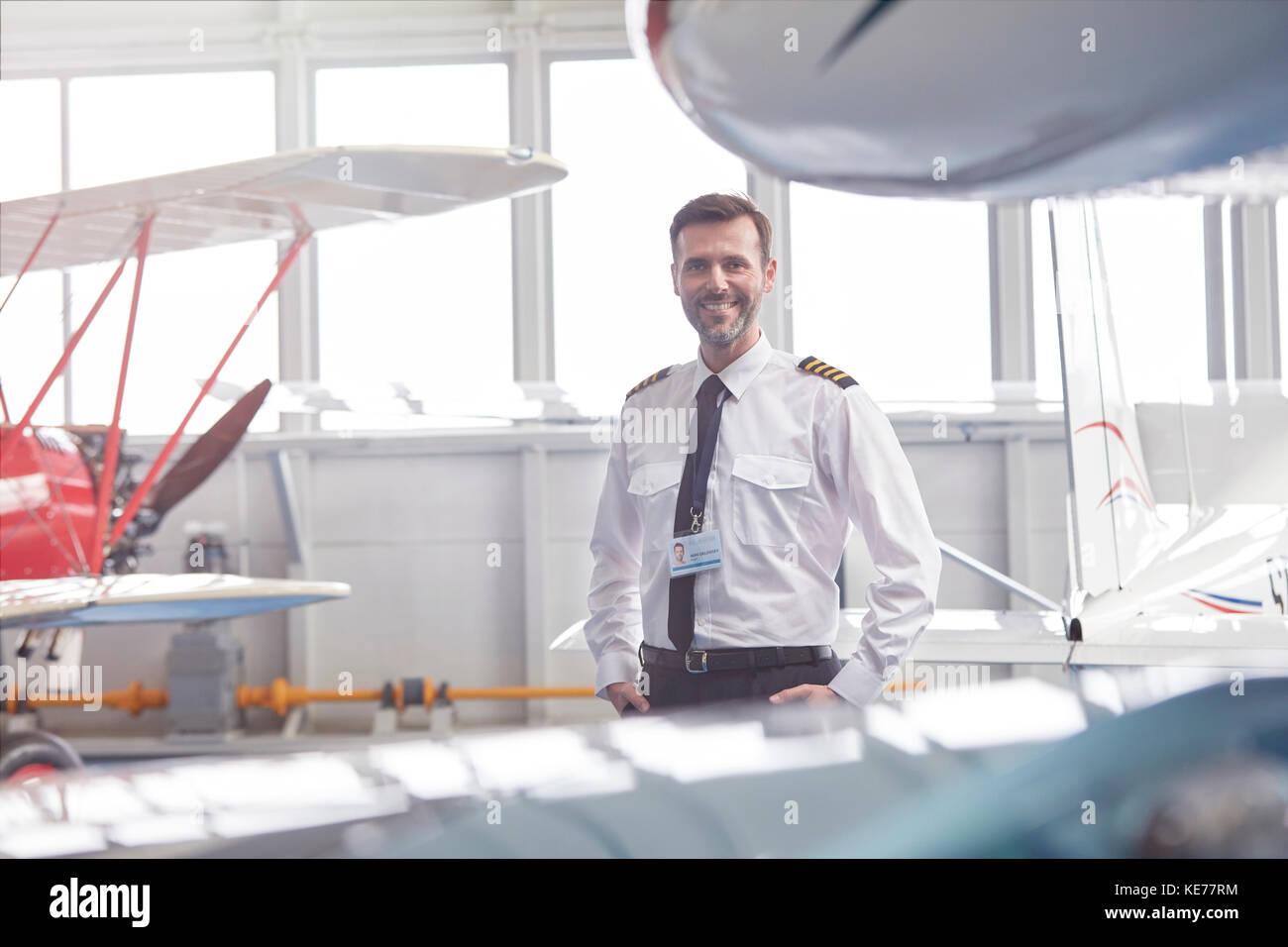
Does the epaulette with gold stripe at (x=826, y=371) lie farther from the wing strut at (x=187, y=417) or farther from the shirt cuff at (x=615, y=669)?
the wing strut at (x=187, y=417)

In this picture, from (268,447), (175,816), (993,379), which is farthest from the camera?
(993,379)

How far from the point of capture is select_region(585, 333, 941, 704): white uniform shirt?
1.50 metres

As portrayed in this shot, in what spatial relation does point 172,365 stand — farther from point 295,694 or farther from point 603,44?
point 603,44

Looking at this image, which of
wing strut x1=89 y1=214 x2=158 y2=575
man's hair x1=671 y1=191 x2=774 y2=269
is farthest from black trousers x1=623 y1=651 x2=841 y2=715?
wing strut x1=89 y1=214 x2=158 y2=575

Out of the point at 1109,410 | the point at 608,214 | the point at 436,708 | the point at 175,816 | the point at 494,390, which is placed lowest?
the point at 436,708

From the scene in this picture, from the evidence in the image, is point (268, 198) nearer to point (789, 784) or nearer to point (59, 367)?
point (59, 367)

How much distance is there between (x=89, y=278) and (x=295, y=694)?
11.1 ft

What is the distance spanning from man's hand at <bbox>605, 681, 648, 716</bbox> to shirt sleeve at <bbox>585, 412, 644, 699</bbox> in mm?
50

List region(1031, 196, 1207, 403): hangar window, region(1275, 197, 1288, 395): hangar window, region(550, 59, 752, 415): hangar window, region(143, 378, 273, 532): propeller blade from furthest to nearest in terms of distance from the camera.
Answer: region(550, 59, 752, 415): hangar window → region(1275, 197, 1288, 395): hangar window → region(143, 378, 273, 532): propeller blade → region(1031, 196, 1207, 403): hangar window

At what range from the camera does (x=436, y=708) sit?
266 inches

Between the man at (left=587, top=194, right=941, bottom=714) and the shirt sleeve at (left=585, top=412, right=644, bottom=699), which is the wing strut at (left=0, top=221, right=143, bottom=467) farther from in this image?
the man at (left=587, top=194, right=941, bottom=714)

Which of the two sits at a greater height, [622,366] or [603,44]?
[603,44]

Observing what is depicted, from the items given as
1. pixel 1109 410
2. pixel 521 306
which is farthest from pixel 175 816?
pixel 521 306

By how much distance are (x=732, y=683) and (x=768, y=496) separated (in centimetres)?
29
